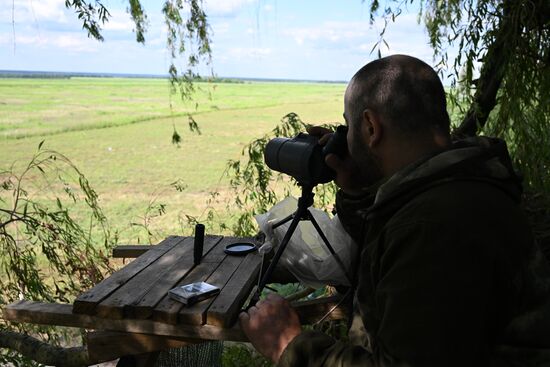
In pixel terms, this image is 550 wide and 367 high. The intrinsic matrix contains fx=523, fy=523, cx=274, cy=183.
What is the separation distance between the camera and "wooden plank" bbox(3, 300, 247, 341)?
170 cm

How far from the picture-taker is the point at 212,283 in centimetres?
199

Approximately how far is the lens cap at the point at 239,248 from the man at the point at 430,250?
85cm

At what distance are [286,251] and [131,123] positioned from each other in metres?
28.7

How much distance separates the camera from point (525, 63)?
3.22 meters

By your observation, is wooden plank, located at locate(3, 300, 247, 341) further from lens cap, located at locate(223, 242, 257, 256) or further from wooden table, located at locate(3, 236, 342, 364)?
lens cap, located at locate(223, 242, 257, 256)

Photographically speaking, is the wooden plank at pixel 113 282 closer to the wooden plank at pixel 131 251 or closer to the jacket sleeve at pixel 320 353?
the wooden plank at pixel 131 251

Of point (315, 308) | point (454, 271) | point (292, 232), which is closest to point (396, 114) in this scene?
point (454, 271)

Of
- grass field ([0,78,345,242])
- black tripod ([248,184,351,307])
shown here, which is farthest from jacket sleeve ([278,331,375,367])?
grass field ([0,78,345,242])

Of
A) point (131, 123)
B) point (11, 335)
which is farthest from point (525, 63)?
point (131, 123)

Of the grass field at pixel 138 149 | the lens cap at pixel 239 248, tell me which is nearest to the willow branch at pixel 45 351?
the lens cap at pixel 239 248

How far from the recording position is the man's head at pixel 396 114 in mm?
1301

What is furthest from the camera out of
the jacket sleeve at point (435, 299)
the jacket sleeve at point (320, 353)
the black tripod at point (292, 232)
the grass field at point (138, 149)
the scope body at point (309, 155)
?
the grass field at point (138, 149)

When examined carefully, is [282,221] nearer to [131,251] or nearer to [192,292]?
[192,292]

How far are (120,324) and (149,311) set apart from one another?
0.39 ft
